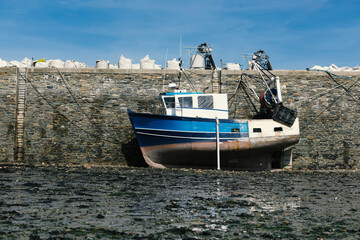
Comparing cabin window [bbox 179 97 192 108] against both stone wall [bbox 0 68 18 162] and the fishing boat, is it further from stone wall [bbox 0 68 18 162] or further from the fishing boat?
stone wall [bbox 0 68 18 162]

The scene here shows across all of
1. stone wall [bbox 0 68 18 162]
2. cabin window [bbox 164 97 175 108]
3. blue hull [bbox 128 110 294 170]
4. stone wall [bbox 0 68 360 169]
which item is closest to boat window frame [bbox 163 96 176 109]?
cabin window [bbox 164 97 175 108]

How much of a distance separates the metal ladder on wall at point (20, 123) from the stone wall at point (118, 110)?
175mm

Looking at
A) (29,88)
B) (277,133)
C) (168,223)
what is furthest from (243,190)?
(29,88)

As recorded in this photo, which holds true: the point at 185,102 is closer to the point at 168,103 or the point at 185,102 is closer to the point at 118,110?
the point at 168,103

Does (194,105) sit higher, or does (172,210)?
(194,105)

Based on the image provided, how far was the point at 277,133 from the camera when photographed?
14133mm

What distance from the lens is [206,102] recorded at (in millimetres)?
14133

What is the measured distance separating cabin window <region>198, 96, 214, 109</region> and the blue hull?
2.25 feet

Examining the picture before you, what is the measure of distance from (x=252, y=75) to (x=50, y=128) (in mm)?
8493

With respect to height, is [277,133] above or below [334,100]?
below

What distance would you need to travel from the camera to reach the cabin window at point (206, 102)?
46.2 ft

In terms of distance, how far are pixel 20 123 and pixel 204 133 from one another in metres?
7.44

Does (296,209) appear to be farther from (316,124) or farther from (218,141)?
(316,124)

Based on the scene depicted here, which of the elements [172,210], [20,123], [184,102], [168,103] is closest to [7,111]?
[20,123]
